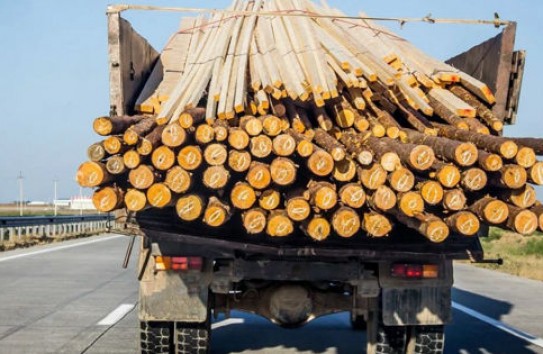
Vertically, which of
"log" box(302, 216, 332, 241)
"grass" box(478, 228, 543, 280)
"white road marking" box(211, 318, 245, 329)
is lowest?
"grass" box(478, 228, 543, 280)

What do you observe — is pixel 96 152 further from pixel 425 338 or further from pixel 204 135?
pixel 425 338

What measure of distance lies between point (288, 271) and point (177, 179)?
208 centimetres

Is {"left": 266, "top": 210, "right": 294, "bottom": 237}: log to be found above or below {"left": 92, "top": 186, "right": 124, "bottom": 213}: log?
below

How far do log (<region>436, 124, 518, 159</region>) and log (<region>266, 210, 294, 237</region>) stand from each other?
1443mm

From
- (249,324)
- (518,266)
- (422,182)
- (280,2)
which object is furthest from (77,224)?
(422,182)

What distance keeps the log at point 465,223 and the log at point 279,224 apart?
1171 mm

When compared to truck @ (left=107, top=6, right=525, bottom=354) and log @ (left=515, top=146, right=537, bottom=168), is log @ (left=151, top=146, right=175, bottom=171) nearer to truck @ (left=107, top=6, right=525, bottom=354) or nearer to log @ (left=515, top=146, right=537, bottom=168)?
truck @ (left=107, top=6, right=525, bottom=354)

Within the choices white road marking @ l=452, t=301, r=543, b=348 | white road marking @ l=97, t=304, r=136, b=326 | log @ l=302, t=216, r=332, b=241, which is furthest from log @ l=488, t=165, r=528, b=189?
white road marking @ l=97, t=304, r=136, b=326

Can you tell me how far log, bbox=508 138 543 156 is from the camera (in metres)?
5.21

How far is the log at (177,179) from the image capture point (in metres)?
5.20

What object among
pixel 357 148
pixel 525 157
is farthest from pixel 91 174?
pixel 525 157

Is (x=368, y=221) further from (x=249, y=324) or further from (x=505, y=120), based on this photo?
(x=249, y=324)

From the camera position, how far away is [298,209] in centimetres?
545

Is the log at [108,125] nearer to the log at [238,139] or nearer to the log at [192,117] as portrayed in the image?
the log at [192,117]
